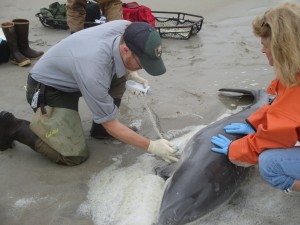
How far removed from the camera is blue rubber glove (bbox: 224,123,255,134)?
130 inches

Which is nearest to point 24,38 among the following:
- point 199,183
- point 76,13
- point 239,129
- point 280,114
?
point 76,13

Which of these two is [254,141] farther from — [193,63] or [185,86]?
[193,63]

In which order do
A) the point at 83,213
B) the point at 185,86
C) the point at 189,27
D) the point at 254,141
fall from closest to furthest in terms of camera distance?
the point at 254,141 → the point at 83,213 → the point at 185,86 → the point at 189,27

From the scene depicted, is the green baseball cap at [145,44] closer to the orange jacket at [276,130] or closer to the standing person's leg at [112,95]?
the orange jacket at [276,130]

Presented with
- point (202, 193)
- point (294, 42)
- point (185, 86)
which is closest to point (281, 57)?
point (294, 42)

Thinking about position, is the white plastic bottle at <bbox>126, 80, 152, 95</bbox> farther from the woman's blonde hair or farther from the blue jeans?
the woman's blonde hair

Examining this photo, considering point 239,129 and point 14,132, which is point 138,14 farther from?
point 239,129

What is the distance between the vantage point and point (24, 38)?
5.85 meters

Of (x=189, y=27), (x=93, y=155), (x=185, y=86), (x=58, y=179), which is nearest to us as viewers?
(x=58, y=179)

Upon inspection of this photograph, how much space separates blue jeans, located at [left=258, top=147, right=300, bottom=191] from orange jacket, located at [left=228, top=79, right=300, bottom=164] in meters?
0.05

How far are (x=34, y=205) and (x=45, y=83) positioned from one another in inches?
43.2

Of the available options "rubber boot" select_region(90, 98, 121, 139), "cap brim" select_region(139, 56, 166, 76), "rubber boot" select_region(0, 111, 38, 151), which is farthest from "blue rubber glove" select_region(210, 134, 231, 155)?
"rubber boot" select_region(0, 111, 38, 151)

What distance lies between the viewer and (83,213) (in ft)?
10.2

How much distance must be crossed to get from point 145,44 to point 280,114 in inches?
41.9
